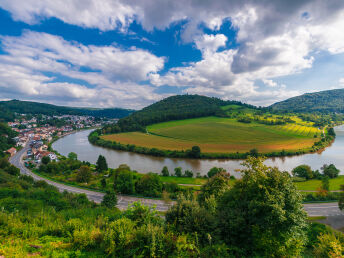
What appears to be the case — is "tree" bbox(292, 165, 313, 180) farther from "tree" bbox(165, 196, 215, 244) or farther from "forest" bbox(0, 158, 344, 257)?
"tree" bbox(165, 196, 215, 244)

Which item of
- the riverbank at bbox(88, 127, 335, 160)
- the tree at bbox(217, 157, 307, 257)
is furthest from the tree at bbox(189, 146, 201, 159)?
the tree at bbox(217, 157, 307, 257)

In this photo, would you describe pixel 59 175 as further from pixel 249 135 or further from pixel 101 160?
pixel 249 135

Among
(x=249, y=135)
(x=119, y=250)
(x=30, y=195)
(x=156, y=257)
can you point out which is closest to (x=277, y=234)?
(x=156, y=257)

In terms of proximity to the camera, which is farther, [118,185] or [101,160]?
[101,160]

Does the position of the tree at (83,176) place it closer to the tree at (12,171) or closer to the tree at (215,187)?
the tree at (12,171)

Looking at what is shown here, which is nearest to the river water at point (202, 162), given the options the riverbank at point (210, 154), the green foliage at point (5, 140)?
the riverbank at point (210, 154)

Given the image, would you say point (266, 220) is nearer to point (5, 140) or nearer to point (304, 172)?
point (304, 172)
